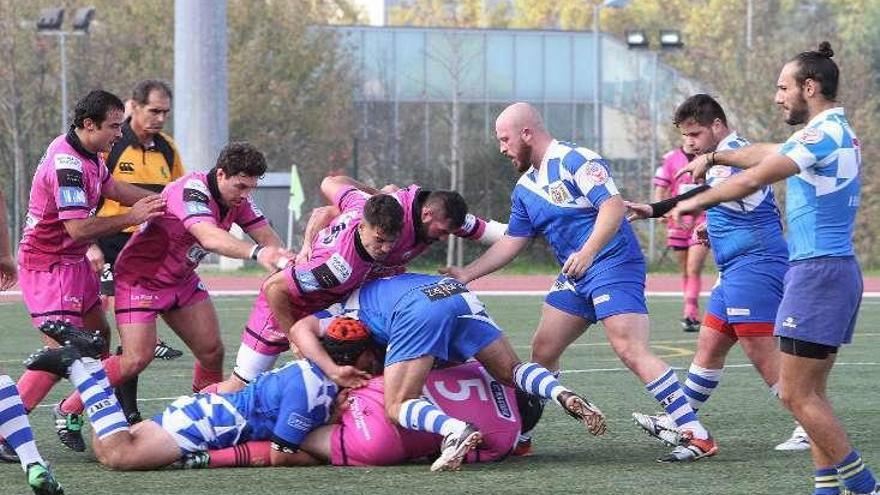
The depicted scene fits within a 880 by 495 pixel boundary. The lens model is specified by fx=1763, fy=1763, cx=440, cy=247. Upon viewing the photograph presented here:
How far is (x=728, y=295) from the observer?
979cm

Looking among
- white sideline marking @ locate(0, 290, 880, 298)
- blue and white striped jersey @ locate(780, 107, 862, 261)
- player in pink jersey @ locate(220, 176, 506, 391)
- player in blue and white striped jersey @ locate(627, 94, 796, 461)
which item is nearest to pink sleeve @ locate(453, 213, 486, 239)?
player in pink jersey @ locate(220, 176, 506, 391)

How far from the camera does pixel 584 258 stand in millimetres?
8969

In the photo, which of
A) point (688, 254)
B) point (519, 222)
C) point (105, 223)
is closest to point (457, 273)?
point (519, 222)

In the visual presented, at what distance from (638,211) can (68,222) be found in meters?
2.98

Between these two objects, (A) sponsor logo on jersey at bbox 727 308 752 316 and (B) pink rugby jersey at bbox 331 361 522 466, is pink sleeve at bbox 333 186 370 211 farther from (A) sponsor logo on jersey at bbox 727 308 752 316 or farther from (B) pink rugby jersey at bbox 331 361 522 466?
(A) sponsor logo on jersey at bbox 727 308 752 316

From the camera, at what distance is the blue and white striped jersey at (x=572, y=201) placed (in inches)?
365

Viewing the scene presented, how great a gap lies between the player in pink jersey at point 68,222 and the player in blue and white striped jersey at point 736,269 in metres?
3.07

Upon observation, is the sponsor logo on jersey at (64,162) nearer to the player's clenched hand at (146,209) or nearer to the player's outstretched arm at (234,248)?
the player's clenched hand at (146,209)

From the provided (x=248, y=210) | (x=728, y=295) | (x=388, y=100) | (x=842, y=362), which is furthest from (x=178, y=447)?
(x=388, y=100)

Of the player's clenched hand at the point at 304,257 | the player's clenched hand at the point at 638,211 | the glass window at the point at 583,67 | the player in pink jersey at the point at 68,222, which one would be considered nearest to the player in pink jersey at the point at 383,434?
the player's clenched hand at the point at 304,257

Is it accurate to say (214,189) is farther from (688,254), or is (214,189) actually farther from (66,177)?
(688,254)

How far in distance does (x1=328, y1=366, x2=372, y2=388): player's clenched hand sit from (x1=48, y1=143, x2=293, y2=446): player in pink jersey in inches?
27.2

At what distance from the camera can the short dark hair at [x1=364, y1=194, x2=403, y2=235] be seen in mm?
8664

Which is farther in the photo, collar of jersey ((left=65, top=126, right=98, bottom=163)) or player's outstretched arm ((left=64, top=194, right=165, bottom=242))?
collar of jersey ((left=65, top=126, right=98, bottom=163))
